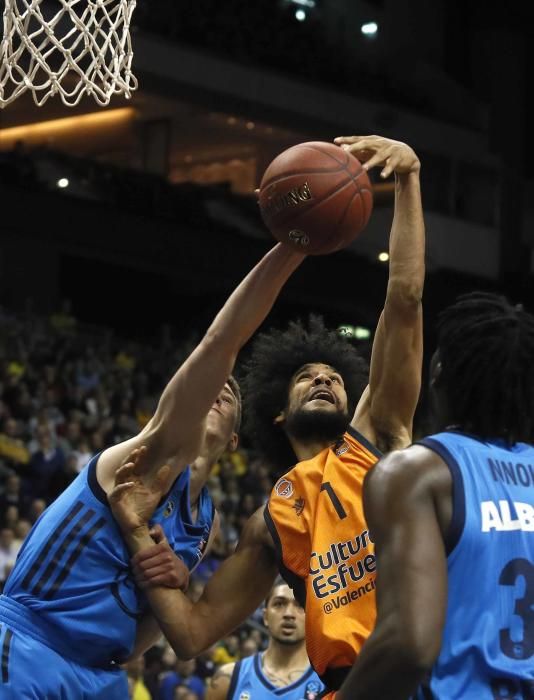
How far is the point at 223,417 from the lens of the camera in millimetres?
4422

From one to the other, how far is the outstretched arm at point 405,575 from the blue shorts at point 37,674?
1368 millimetres

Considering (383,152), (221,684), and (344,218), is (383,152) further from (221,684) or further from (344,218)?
(221,684)

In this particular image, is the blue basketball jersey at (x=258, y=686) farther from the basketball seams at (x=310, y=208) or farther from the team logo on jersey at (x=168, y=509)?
the basketball seams at (x=310, y=208)

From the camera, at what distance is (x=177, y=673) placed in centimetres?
988

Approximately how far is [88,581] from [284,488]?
2.14 ft

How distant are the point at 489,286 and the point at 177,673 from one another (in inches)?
565

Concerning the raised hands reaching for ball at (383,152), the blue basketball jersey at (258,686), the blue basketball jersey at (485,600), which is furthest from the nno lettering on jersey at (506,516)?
the blue basketball jersey at (258,686)

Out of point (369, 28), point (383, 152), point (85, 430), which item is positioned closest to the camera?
point (383, 152)

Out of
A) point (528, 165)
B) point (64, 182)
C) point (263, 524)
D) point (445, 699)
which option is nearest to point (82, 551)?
point (263, 524)

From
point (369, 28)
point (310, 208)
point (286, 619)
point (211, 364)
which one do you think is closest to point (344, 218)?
point (310, 208)

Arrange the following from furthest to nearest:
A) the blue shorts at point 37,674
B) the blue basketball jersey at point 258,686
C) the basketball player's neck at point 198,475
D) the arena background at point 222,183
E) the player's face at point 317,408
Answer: the arena background at point 222,183
the blue basketball jersey at point 258,686
the player's face at point 317,408
the basketball player's neck at point 198,475
the blue shorts at point 37,674

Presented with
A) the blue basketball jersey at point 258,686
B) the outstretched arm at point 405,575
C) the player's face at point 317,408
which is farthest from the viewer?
the blue basketball jersey at point 258,686

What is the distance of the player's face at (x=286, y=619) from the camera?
20.6 feet

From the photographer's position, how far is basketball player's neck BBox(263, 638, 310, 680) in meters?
6.32
